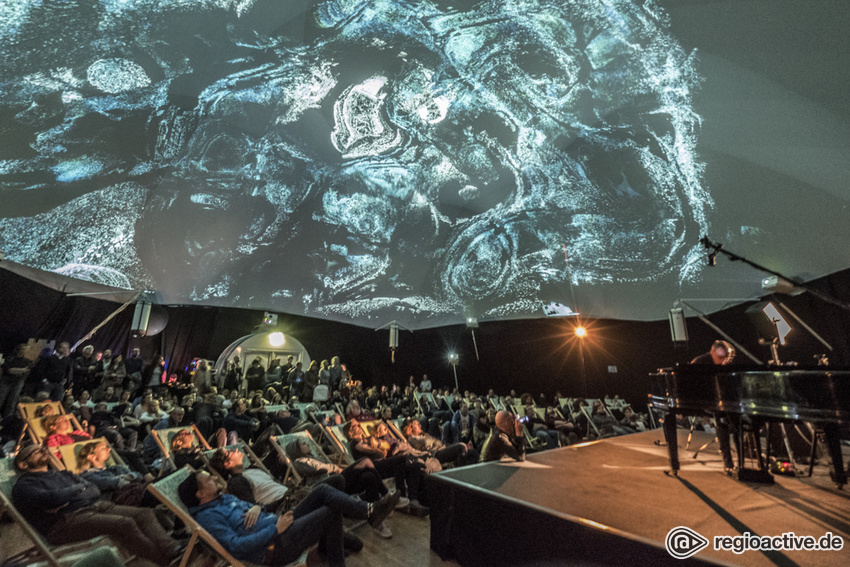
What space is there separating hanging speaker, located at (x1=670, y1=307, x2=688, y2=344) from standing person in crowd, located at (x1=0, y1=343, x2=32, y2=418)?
15586 millimetres

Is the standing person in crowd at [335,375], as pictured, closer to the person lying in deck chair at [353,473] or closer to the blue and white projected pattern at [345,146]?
the blue and white projected pattern at [345,146]

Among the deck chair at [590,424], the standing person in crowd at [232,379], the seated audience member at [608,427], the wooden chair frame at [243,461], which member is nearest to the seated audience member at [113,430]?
the wooden chair frame at [243,461]

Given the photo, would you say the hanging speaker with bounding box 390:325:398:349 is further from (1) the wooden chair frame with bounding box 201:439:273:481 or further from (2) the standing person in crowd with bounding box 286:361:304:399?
(1) the wooden chair frame with bounding box 201:439:273:481

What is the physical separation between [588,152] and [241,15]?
903 centimetres

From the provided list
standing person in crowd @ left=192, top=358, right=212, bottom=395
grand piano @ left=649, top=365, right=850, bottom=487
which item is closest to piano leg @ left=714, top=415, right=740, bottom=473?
grand piano @ left=649, top=365, right=850, bottom=487

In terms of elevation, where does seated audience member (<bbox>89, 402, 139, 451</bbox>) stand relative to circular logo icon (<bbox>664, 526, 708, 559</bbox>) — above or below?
below

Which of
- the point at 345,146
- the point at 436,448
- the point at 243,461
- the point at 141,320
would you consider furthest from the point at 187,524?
the point at 141,320

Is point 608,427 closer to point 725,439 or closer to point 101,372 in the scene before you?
point 725,439

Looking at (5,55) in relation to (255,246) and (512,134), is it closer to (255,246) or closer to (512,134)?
(255,246)

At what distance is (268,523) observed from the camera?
2189mm

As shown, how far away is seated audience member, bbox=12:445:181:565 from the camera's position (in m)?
2.23

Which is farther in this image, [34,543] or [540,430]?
[540,430]

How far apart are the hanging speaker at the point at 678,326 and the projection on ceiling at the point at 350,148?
74 centimetres

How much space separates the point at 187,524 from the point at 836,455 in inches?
179
